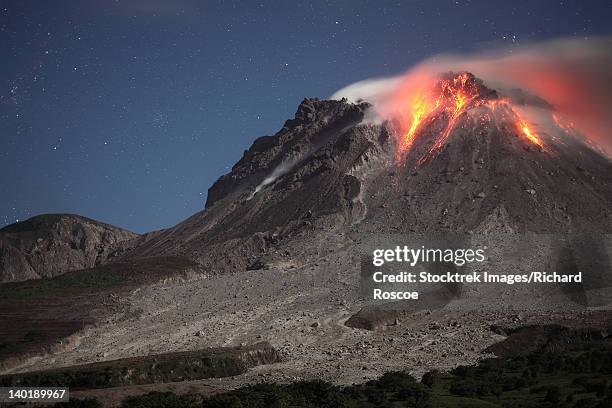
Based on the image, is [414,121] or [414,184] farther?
[414,121]

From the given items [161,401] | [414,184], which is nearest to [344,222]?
[414,184]

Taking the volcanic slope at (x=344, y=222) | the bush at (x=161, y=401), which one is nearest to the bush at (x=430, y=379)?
the volcanic slope at (x=344, y=222)

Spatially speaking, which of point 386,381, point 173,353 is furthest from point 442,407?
point 173,353

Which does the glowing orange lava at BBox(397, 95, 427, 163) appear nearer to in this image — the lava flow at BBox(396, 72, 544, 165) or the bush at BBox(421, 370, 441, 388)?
the lava flow at BBox(396, 72, 544, 165)

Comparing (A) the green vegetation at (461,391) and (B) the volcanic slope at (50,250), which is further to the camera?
(B) the volcanic slope at (50,250)

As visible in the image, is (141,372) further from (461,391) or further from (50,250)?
(50,250)

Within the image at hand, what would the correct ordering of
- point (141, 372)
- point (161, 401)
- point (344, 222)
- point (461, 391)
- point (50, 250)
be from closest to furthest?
1. point (161, 401)
2. point (461, 391)
3. point (141, 372)
4. point (344, 222)
5. point (50, 250)

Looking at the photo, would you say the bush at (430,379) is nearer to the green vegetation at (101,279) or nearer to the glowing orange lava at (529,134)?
the green vegetation at (101,279)

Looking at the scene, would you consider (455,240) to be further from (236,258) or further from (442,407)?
(442,407)

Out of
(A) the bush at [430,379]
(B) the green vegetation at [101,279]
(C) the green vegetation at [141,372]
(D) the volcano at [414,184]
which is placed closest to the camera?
(A) the bush at [430,379]
